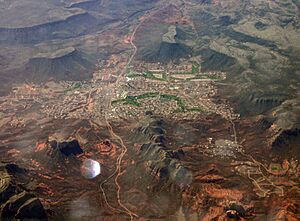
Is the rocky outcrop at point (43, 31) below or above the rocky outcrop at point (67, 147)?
below

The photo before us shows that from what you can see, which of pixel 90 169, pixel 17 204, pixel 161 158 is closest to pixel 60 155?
pixel 90 169

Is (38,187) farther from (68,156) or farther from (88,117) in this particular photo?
(88,117)

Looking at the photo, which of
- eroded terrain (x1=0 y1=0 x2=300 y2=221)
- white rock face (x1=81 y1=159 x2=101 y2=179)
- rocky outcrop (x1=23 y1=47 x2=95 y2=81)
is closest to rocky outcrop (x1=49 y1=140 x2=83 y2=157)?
eroded terrain (x1=0 y1=0 x2=300 y2=221)

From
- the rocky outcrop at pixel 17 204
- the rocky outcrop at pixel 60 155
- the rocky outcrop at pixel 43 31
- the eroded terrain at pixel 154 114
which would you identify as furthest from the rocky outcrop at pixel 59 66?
the rocky outcrop at pixel 17 204

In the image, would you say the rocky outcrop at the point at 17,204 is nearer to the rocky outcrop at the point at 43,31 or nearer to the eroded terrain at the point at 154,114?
the eroded terrain at the point at 154,114

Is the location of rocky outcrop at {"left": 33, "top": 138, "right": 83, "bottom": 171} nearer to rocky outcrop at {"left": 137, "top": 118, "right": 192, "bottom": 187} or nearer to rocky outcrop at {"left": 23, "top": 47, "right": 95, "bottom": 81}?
rocky outcrop at {"left": 137, "top": 118, "right": 192, "bottom": 187}

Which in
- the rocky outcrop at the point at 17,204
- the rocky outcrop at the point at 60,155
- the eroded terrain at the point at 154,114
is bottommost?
the eroded terrain at the point at 154,114

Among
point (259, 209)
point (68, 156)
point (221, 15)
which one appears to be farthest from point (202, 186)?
point (221, 15)

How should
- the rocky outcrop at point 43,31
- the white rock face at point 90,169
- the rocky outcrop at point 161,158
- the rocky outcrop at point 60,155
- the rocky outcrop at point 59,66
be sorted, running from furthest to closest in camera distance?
the rocky outcrop at point 43,31 < the rocky outcrop at point 59,66 < the rocky outcrop at point 60,155 < the white rock face at point 90,169 < the rocky outcrop at point 161,158
